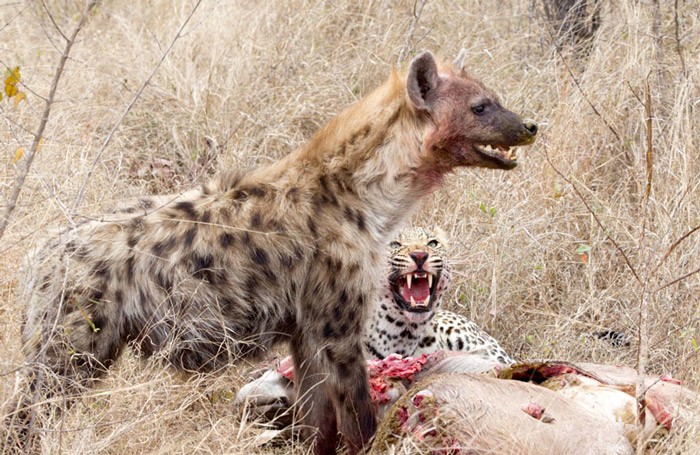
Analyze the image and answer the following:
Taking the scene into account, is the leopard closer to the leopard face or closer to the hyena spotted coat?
the leopard face

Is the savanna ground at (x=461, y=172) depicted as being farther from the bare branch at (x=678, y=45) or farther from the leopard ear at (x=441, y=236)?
the leopard ear at (x=441, y=236)

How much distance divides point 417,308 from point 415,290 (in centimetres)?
10

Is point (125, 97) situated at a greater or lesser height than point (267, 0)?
lesser

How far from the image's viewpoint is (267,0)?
775cm

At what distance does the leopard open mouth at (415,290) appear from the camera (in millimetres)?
5430

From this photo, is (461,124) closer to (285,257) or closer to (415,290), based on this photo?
(285,257)

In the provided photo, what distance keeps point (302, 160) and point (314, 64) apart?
9.56ft

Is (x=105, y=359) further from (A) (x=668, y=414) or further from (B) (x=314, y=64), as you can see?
(B) (x=314, y=64)

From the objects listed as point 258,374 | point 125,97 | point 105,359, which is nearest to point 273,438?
point 258,374

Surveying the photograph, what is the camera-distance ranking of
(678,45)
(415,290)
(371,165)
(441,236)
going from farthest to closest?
(678,45), (441,236), (415,290), (371,165)

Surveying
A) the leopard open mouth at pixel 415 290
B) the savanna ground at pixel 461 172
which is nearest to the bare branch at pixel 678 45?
the savanna ground at pixel 461 172

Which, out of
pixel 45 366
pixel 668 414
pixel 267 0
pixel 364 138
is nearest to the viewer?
pixel 45 366

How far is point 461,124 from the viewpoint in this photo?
4406mm

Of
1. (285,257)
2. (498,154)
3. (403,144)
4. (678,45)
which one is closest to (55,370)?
(285,257)
